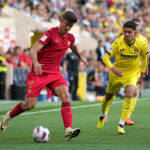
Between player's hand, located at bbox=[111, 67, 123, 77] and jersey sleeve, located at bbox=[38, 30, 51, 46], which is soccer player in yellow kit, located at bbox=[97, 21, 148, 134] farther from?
jersey sleeve, located at bbox=[38, 30, 51, 46]

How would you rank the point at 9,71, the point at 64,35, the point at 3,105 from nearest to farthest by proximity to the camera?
the point at 64,35, the point at 3,105, the point at 9,71

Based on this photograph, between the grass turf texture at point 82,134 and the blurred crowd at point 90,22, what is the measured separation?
5595mm

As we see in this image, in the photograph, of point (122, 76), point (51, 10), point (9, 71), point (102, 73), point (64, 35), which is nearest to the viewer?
point (64, 35)

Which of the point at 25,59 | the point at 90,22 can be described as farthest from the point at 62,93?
the point at 90,22

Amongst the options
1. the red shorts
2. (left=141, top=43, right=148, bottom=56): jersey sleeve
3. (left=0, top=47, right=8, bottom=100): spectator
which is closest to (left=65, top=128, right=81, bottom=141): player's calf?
the red shorts

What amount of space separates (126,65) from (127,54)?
0.81ft

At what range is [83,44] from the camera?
89.4ft

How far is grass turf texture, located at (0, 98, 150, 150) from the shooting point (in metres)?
7.48

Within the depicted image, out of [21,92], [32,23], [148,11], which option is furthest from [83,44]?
[148,11]

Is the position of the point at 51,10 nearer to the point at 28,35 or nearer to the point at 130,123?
the point at 28,35

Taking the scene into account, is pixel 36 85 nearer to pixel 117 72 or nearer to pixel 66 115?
pixel 66 115

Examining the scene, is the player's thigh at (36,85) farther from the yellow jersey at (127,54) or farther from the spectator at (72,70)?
the spectator at (72,70)

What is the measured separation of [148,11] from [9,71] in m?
21.1

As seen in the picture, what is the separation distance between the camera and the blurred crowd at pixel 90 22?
62.9ft
